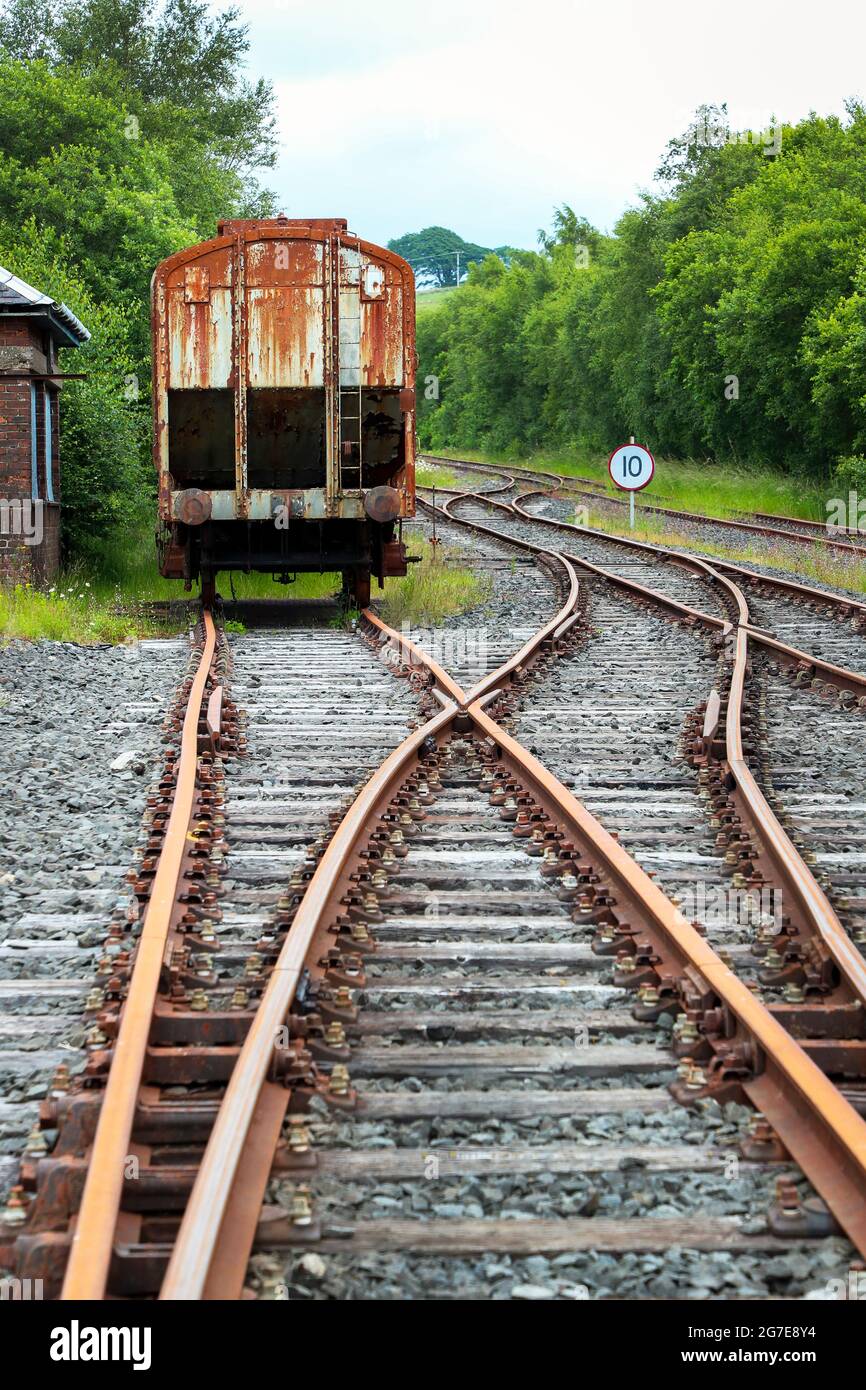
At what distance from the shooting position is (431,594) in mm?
15297

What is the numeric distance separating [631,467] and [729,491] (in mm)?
10206

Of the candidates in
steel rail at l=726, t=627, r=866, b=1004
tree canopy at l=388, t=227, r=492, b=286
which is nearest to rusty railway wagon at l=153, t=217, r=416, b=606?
steel rail at l=726, t=627, r=866, b=1004

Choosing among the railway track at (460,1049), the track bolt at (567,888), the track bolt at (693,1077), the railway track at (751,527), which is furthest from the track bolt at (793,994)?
the railway track at (751,527)

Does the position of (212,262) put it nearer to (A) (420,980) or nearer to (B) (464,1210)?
(A) (420,980)

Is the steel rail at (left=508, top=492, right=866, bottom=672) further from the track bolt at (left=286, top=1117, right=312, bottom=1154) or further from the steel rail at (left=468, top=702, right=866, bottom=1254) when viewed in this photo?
the track bolt at (left=286, top=1117, right=312, bottom=1154)

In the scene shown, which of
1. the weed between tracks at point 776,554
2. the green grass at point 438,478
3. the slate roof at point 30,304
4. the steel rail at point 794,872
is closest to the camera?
the steel rail at point 794,872

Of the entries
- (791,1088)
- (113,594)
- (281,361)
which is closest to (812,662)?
(281,361)

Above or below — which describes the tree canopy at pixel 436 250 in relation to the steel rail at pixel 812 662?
above

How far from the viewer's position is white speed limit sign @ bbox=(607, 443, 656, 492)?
23.6 m

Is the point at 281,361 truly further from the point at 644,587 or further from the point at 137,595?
the point at 644,587

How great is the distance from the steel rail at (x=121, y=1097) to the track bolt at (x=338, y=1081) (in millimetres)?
505

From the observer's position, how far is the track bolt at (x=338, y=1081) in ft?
12.2

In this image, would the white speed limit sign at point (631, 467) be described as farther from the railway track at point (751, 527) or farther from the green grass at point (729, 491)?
the green grass at point (729, 491)
